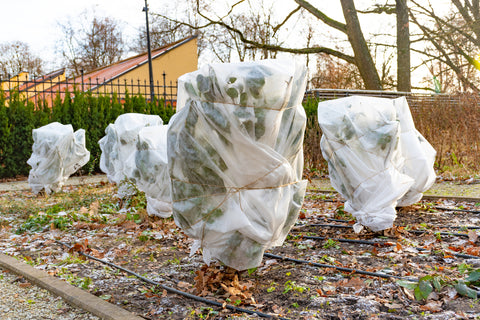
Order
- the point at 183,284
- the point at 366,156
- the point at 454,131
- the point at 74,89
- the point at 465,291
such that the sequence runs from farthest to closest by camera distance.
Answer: the point at 74,89 → the point at 454,131 → the point at 366,156 → the point at 183,284 → the point at 465,291

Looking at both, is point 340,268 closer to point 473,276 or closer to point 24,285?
point 473,276

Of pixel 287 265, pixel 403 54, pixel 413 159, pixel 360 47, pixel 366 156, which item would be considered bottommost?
pixel 287 265

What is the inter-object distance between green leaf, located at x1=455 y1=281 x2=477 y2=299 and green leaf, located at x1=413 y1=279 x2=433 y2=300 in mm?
191

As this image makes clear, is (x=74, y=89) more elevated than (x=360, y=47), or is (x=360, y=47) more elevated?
(x=360, y=47)

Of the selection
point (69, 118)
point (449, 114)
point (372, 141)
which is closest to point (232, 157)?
point (372, 141)

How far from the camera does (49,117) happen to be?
1383cm

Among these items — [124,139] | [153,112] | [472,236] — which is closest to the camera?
[472,236]

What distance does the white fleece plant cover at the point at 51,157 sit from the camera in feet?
30.2

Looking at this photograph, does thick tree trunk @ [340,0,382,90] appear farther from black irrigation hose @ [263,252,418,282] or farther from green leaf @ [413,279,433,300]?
green leaf @ [413,279,433,300]

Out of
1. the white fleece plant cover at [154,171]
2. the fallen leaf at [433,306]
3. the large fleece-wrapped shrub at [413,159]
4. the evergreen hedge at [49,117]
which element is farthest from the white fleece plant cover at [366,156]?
the evergreen hedge at [49,117]

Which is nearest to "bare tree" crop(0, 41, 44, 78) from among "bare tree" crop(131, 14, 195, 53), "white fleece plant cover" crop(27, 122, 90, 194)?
"bare tree" crop(131, 14, 195, 53)

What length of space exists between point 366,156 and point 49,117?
452 inches

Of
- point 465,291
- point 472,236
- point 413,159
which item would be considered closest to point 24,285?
point 465,291

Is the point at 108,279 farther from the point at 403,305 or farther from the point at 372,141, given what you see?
the point at 372,141
